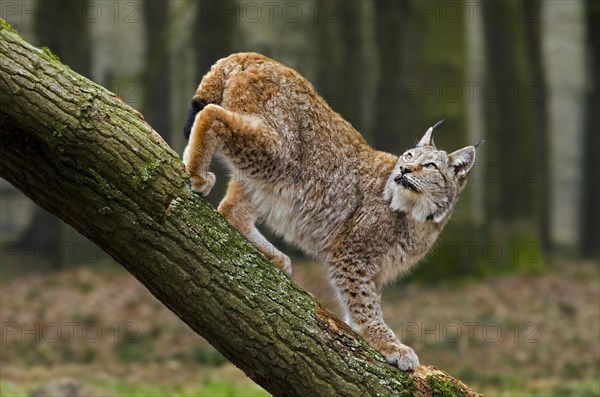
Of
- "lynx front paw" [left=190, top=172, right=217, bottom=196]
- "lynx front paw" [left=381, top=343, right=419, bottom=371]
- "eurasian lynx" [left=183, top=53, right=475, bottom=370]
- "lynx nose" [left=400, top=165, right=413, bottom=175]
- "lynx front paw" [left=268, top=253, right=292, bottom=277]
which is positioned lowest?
"lynx front paw" [left=381, top=343, right=419, bottom=371]

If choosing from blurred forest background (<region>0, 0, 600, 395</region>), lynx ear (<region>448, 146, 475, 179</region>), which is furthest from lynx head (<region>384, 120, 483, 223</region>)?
blurred forest background (<region>0, 0, 600, 395</region>)

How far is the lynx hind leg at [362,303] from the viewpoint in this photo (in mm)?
5418

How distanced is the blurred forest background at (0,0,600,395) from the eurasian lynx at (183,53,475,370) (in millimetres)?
4194

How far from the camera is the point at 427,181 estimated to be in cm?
579

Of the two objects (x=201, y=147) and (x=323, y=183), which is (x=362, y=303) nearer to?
(x=323, y=183)

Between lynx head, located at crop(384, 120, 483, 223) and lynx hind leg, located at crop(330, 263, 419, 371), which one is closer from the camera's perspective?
lynx hind leg, located at crop(330, 263, 419, 371)

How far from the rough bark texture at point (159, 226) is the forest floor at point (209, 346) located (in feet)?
9.53

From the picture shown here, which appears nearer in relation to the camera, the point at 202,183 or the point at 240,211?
the point at 202,183

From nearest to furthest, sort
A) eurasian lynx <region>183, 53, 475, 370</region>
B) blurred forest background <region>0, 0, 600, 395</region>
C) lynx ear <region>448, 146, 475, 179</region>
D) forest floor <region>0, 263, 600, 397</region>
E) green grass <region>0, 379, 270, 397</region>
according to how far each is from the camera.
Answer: eurasian lynx <region>183, 53, 475, 370</region>
lynx ear <region>448, 146, 475, 179</region>
green grass <region>0, 379, 270, 397</region>
forest floor <region>0, 263, 600, 397</region>
blurred forest background <region>0, 0, 600, 395</region>

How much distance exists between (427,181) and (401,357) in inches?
50.6

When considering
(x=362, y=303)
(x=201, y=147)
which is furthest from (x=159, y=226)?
(x=362, y=303)

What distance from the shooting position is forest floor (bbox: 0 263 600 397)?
8859mm

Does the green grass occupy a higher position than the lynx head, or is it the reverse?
the lynx head

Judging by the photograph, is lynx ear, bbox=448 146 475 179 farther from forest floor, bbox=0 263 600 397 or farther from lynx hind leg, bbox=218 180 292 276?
forest floor, bbox=0 263 600 397
